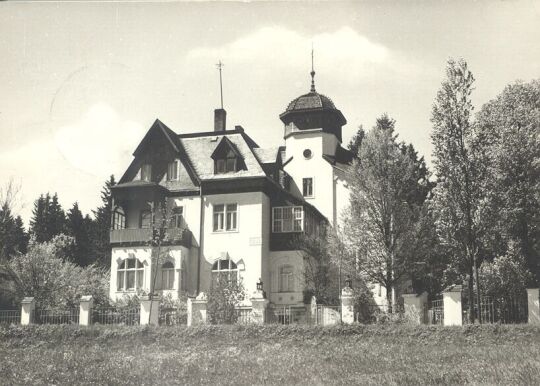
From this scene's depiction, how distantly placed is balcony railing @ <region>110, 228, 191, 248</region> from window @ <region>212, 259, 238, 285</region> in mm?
1912

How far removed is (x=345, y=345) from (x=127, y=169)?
21.2m

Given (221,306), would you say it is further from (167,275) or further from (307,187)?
(307,187)

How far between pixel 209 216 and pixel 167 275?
3.96 metres

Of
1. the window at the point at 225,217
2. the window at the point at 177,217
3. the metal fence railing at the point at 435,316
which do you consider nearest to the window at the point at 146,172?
the window at the point at 177,217

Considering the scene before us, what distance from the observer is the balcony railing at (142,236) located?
36781mm

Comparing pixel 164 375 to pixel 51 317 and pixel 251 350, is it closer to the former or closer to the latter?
pixel 251 350

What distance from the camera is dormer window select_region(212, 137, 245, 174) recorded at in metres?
38.8

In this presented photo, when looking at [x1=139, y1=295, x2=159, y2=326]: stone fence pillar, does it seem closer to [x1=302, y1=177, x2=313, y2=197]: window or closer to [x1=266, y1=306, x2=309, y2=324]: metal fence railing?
[x1=266, y1=306, x2=309, y2=324]: metal fence railing

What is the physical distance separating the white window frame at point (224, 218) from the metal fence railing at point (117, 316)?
29.6 feet

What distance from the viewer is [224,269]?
37438 millimetres

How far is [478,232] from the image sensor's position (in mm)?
26969

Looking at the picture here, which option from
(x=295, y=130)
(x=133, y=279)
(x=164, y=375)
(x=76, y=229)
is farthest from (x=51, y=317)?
(x=76, y=229)

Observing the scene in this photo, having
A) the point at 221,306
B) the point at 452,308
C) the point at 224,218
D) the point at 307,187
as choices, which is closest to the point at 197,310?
the point at 221,306

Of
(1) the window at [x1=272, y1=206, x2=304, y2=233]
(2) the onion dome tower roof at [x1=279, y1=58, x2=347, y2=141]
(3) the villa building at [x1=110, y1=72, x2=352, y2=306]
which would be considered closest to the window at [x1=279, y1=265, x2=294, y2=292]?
(3) the villa building at [x1=110, y1=72, x2=352, y2=306]
